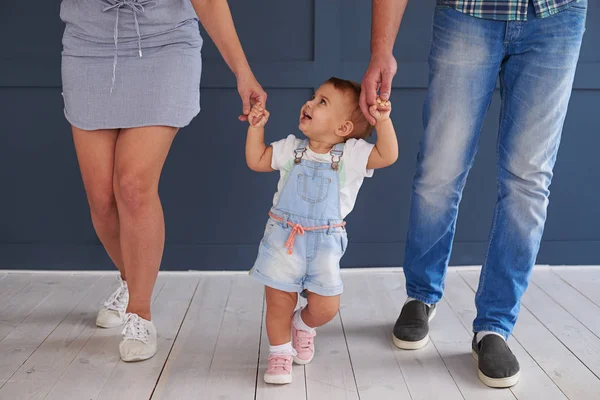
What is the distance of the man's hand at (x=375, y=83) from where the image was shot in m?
1.93

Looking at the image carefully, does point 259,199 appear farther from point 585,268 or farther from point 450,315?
point 585,268

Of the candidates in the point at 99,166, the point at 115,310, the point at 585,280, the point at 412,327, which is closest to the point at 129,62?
the point at 99,166

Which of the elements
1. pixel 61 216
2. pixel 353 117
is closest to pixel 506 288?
Answer: pixel 353 117

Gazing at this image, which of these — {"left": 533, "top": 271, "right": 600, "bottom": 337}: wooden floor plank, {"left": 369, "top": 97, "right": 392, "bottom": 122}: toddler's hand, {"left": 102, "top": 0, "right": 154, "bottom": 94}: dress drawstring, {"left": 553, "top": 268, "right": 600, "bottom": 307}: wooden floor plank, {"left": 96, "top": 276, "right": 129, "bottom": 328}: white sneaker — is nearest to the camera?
{"left": 369, "top": 97, "right": 392, "bottom": 122}: toddler's hand

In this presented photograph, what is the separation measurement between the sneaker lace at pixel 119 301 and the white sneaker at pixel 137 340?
0.89 ft

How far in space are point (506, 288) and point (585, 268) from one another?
47.8 inches

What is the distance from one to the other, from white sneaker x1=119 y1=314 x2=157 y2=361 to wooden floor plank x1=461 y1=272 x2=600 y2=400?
1.15m

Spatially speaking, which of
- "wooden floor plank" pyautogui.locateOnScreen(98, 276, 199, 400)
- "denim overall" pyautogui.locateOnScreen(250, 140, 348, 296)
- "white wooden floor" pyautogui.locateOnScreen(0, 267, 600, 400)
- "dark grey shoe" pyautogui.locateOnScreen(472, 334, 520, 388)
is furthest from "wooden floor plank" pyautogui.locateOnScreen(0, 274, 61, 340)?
"dark grey shoe" pyautogui.locateOnScreen(472, 334, 520, 388)

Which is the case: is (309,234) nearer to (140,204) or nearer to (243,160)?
(140,204)

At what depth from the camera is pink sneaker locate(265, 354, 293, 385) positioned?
2.01 meters

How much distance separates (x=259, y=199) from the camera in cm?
307

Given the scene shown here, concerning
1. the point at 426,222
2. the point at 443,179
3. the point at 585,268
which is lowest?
the point at 585,268

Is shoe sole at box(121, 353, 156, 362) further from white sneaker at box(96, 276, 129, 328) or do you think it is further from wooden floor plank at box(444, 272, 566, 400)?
wooden floor plank at box(444, 272, 566, 400)

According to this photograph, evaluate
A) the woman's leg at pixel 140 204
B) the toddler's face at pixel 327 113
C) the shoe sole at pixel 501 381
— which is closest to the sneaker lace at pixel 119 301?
the woman's leg at pixel 140 204
